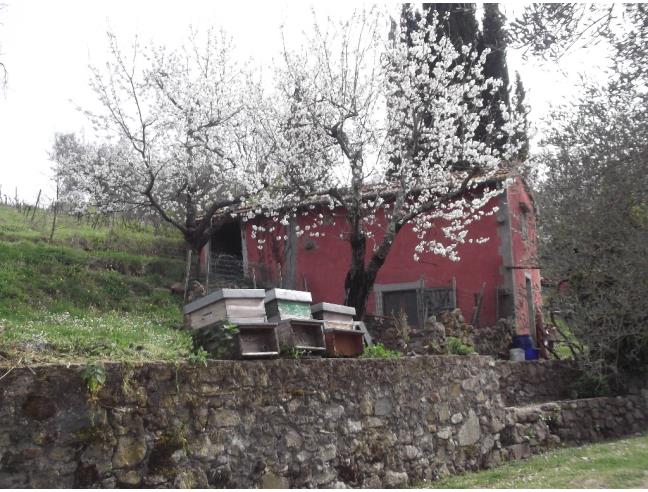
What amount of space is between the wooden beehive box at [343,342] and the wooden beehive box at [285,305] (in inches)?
14.7

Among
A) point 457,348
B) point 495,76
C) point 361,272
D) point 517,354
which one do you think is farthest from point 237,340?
point 495,76

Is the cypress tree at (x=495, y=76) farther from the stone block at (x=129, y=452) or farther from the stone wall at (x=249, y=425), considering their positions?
the stone block at (x=129, y=452)

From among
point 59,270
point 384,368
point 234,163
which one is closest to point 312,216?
point 234,163

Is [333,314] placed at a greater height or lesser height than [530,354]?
greater

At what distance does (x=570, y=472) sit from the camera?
7.14 metres

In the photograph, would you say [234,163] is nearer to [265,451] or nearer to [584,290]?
[584,290]

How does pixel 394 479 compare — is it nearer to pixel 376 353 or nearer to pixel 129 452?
pixel 376 353

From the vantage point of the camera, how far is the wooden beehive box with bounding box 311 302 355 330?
7.00 meters

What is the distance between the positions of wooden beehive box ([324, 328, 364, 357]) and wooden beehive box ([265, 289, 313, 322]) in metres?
0.37

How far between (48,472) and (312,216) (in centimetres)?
1350

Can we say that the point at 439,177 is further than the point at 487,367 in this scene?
Yes

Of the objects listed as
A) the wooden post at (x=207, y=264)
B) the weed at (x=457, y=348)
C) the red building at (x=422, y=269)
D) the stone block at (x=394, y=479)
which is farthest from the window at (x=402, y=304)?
the stone block at (x=394, y=479)

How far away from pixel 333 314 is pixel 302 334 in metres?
0.67

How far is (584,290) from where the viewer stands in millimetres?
11359
